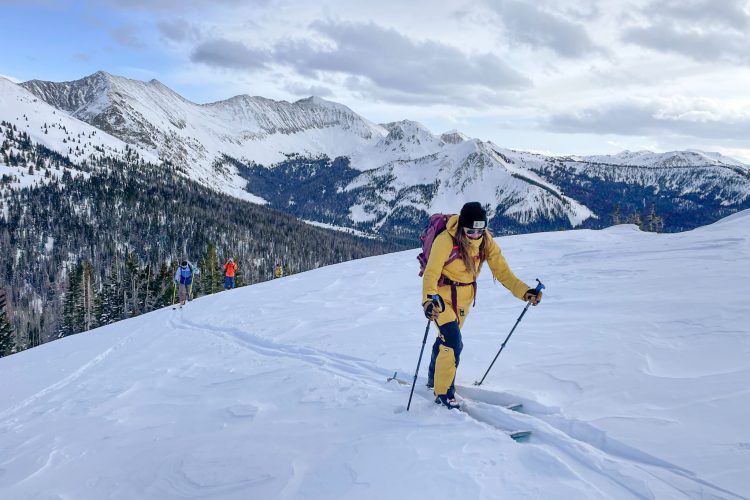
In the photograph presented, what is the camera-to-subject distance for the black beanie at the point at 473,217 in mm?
6020

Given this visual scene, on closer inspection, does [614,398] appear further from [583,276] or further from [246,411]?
[583,276]

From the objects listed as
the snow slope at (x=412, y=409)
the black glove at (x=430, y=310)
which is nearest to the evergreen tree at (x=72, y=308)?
the snow slope at (x=412, y=409)

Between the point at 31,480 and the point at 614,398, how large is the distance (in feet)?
25.2

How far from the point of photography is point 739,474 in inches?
158

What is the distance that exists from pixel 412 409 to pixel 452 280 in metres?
1.85

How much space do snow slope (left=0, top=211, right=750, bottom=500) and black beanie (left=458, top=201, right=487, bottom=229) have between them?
8.18 ft

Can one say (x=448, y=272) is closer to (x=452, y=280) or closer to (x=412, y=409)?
(x=452, y=280)

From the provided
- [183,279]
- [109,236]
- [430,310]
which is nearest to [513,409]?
[430,310]

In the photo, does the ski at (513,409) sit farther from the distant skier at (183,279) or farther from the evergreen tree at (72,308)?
the evergreen tree at (72,308)

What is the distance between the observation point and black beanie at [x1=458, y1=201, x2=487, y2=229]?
602 cm

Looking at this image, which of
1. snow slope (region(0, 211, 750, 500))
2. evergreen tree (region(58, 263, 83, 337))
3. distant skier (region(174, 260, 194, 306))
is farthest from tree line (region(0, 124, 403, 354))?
snow slope (region(0, 211, 750, 500))

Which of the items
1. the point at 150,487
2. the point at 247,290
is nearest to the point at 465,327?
the point at 150,487

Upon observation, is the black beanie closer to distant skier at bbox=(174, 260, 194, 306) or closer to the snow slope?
the snow slope

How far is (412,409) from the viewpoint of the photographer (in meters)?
6.15
